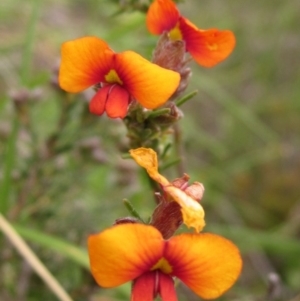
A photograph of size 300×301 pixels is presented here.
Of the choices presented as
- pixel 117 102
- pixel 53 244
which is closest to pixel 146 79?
pixel 117 102

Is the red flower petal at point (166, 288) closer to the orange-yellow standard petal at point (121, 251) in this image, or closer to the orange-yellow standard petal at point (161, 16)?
the orange-yellow standard petal at point (121, 251)

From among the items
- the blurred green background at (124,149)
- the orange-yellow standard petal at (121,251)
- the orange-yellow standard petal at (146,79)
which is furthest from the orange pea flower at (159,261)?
the blurred green background at (124,149)

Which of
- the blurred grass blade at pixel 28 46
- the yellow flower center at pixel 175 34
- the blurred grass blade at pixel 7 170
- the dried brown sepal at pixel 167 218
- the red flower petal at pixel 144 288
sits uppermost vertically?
the yellow flower center at pixel 175 34

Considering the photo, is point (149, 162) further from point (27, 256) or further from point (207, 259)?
point (27, 256)

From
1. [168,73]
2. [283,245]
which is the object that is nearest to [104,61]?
[168,73]

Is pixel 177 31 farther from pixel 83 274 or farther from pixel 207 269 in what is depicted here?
pixel 83 274

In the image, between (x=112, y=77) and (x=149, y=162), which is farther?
(x=112, y=77)
